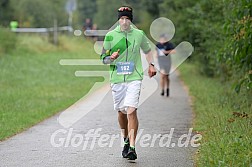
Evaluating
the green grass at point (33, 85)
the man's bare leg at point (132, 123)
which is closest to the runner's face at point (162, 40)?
the green grass at point (33, 85)

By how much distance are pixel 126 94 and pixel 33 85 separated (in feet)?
41.3

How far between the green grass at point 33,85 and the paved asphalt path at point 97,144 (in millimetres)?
604

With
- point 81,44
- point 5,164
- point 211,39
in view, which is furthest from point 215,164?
point 81,44

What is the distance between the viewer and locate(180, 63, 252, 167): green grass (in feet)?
Answer: 28.3

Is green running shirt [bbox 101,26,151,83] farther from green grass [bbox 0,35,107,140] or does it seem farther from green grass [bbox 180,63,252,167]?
green grass [bbox 0,35,107,140]

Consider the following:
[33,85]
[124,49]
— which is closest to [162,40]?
[33,85]

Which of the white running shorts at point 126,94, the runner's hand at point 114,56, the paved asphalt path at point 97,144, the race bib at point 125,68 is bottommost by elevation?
the paved asphalt path at point 97,144

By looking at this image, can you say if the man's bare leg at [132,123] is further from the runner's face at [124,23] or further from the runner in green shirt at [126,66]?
the runner's face at [124,23]

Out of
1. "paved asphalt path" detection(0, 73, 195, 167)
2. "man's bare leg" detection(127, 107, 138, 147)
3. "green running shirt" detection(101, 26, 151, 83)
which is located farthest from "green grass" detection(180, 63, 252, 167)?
"green running shirt" detection(101, 26, 151, 83)

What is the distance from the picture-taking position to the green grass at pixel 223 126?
8641 mm

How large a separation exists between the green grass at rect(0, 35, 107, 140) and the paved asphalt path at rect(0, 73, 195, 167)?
1.98 ft

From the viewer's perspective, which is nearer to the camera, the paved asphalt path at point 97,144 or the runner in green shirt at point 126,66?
the paved asphalt path at point 97,144

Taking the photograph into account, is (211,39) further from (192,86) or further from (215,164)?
(215,164)

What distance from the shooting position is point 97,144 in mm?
Answer: 11031
